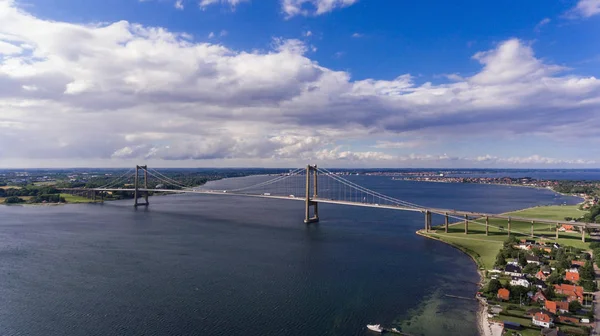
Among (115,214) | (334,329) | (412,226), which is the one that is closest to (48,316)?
(334,329)

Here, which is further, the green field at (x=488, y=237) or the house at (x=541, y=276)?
the green field at (x=488, y=237)

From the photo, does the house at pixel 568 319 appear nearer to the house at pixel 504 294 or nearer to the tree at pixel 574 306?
the tree at pixel 574 306

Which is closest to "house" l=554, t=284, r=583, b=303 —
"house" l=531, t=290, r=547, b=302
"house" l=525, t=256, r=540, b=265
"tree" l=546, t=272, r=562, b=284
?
"tree" l=546, t=272, r=562, b=284

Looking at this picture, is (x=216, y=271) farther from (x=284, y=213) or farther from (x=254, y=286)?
(x=284, y=213)

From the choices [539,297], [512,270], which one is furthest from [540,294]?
[512,270]

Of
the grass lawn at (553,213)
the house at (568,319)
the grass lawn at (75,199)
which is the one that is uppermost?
the grass lawn at (75,199)

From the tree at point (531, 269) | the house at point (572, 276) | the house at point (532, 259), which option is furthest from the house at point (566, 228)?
the house at point (572, 276)

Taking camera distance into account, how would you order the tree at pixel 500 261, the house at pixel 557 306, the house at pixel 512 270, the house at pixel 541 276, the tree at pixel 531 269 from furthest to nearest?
the tree at pixel 500 261 < the tree at pixel 531 269 < the house at pixel 512 270 < the house at pixel 541 276 < the house at pixel 557 306
